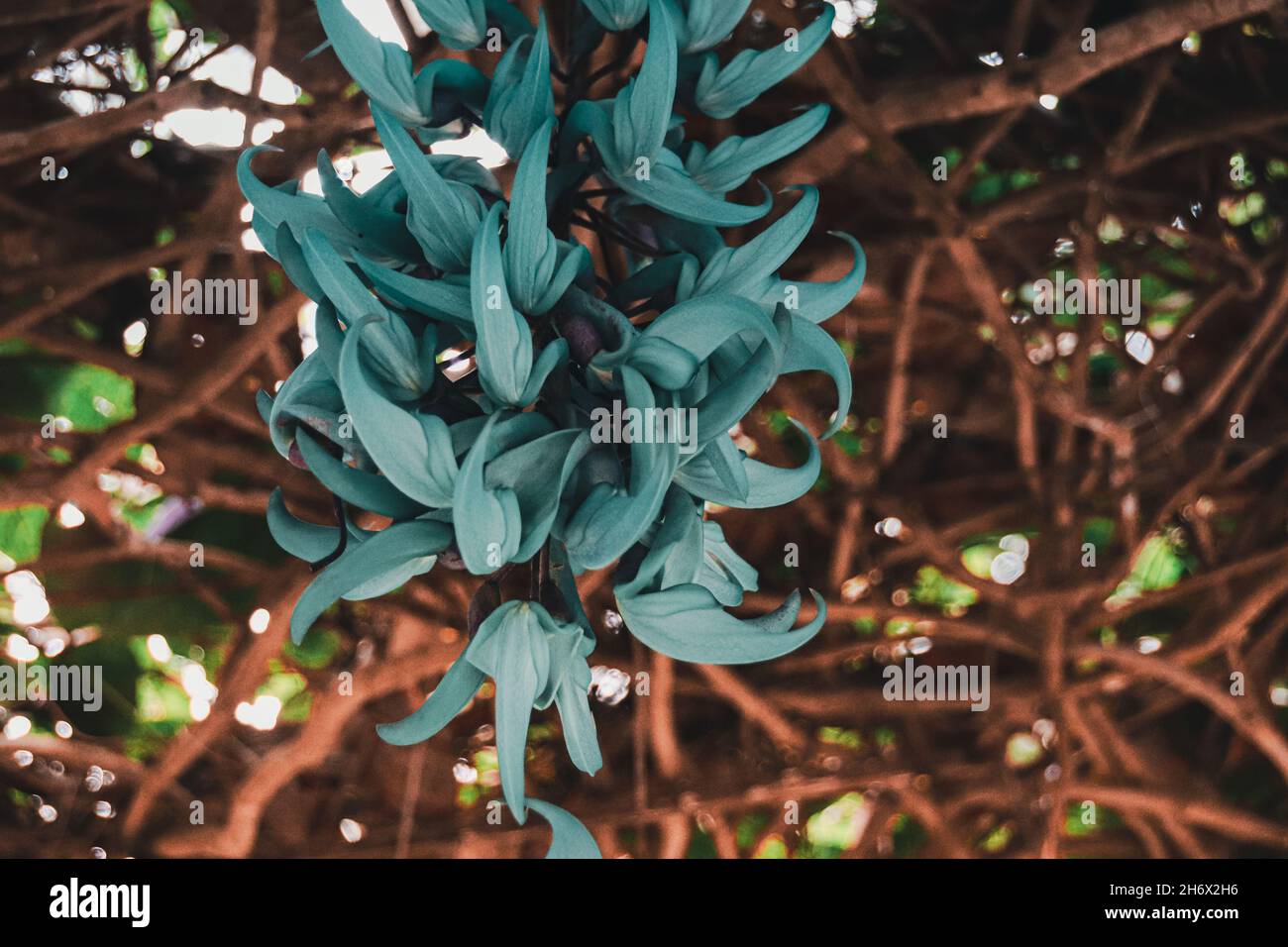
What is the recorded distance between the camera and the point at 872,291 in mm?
1148

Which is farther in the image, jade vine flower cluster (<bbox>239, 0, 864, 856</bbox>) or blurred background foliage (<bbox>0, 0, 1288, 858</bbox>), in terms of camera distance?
blurred background foliage (<bbox>0, 0, 1288, 858</bbox>)

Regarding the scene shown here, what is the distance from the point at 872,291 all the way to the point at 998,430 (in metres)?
0.24

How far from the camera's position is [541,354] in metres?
0.29

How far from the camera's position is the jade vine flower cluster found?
0.89 feet

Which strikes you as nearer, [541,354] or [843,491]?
[541,354]

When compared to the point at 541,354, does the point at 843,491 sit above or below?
above

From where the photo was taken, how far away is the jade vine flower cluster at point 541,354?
270 millimetres

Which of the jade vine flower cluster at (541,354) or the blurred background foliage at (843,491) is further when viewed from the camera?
the blurred background foliage at (843,491)

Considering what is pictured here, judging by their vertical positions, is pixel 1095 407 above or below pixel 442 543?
above
